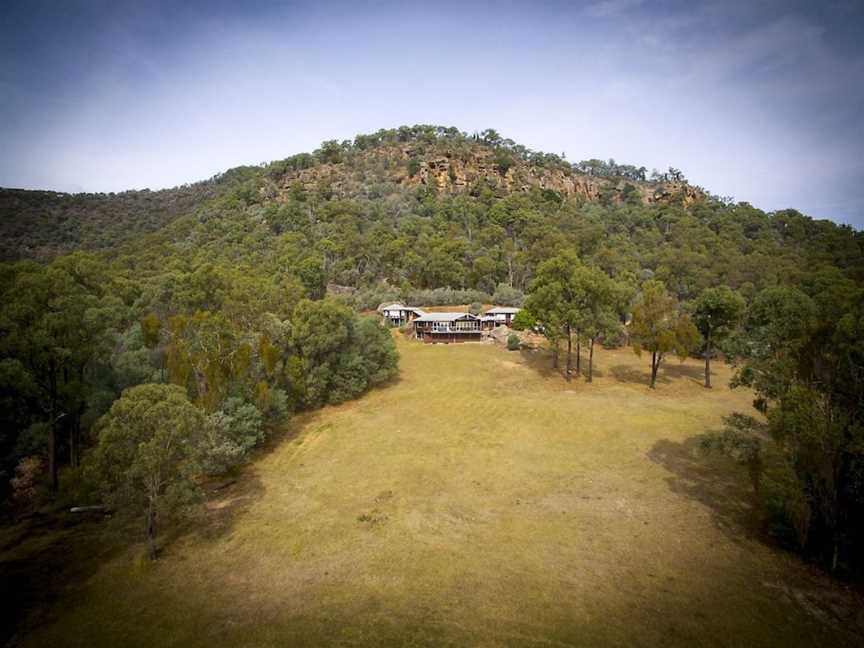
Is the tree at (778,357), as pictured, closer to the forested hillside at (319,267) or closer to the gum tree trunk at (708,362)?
the forested hillside at (319,267)

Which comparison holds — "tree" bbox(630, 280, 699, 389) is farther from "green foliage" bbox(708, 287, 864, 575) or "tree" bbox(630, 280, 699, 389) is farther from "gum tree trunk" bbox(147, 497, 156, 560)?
"gum tree trunk" bbox(147, 497, 156, 560)

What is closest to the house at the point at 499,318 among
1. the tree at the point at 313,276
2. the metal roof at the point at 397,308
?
the metal roof at the point at 397,308

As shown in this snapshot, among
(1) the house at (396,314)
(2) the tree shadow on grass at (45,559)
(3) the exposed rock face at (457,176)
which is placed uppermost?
(3) the exposed rock face at (457,176)

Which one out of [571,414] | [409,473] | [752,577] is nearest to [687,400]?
[571,414]

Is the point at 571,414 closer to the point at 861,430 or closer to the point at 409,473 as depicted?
the point at 409,473

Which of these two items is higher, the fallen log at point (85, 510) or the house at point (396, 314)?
the house at point (396, 314)

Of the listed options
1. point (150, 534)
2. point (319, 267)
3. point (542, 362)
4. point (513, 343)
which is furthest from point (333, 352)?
point (319, 267)

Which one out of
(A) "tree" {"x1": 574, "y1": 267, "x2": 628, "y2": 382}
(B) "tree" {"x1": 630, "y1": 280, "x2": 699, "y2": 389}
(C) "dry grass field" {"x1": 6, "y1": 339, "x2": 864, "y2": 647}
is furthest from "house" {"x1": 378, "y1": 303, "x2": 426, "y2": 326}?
(C) "dry grass field" {"x1": 6, "y1": 339, "x2": 864, "y2": 647}
